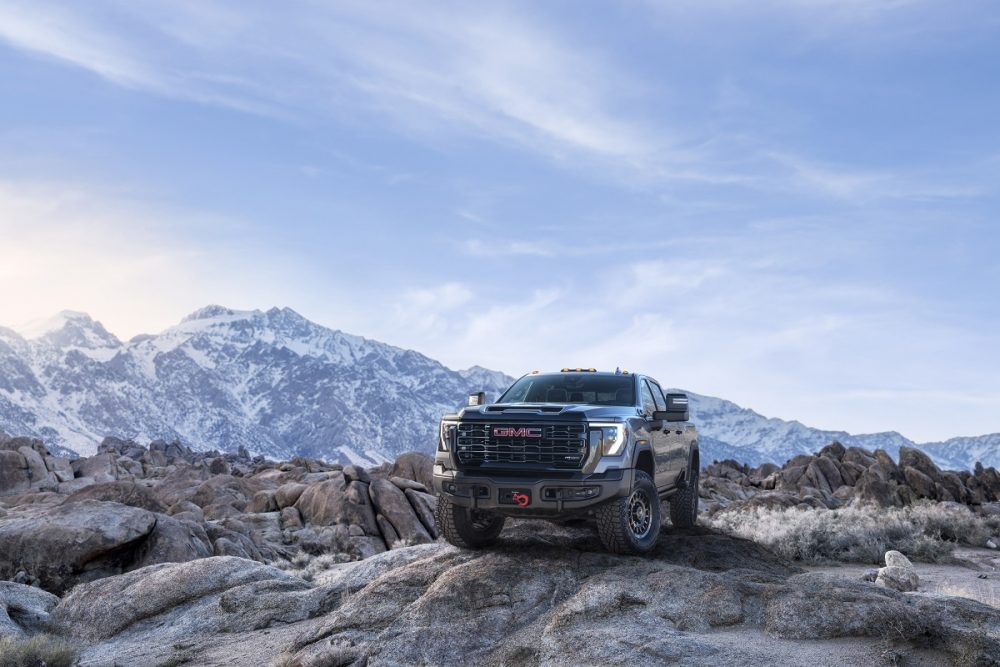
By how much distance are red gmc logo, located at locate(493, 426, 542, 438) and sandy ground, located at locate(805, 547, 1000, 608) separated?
787 centimetres

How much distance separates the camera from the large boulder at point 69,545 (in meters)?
16.2

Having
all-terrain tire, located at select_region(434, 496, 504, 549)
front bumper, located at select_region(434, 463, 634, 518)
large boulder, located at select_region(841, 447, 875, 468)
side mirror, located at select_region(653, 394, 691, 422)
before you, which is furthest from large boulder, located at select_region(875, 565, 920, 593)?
large boulder, located at select_region(841, 447, 875, 468)

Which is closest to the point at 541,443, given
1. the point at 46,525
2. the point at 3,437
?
the point at 46,525

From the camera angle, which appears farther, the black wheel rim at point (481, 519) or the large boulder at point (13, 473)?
the large boulder at point (13, 473)

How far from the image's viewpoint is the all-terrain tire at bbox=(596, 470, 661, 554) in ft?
33.5

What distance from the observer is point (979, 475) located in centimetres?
3844

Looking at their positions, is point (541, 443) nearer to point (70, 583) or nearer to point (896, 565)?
point (896, 565)

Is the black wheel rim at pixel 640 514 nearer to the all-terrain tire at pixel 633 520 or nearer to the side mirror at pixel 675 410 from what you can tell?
Answer: the all-terrain tire at pixel 633 520

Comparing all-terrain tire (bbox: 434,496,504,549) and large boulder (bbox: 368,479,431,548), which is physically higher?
all-terrain tire (bbox: 434,496,504,549)

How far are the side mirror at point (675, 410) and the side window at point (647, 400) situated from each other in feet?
1.04

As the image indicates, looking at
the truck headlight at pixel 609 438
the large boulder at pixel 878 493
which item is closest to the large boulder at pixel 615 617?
the truck headlight at pixel 609 438

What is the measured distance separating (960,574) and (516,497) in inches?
490

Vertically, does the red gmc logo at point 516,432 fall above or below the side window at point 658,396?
below

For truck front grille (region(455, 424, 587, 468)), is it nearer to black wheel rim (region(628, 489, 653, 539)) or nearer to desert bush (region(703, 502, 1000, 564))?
black wheel rim (region(628, 489, 653, 539))
